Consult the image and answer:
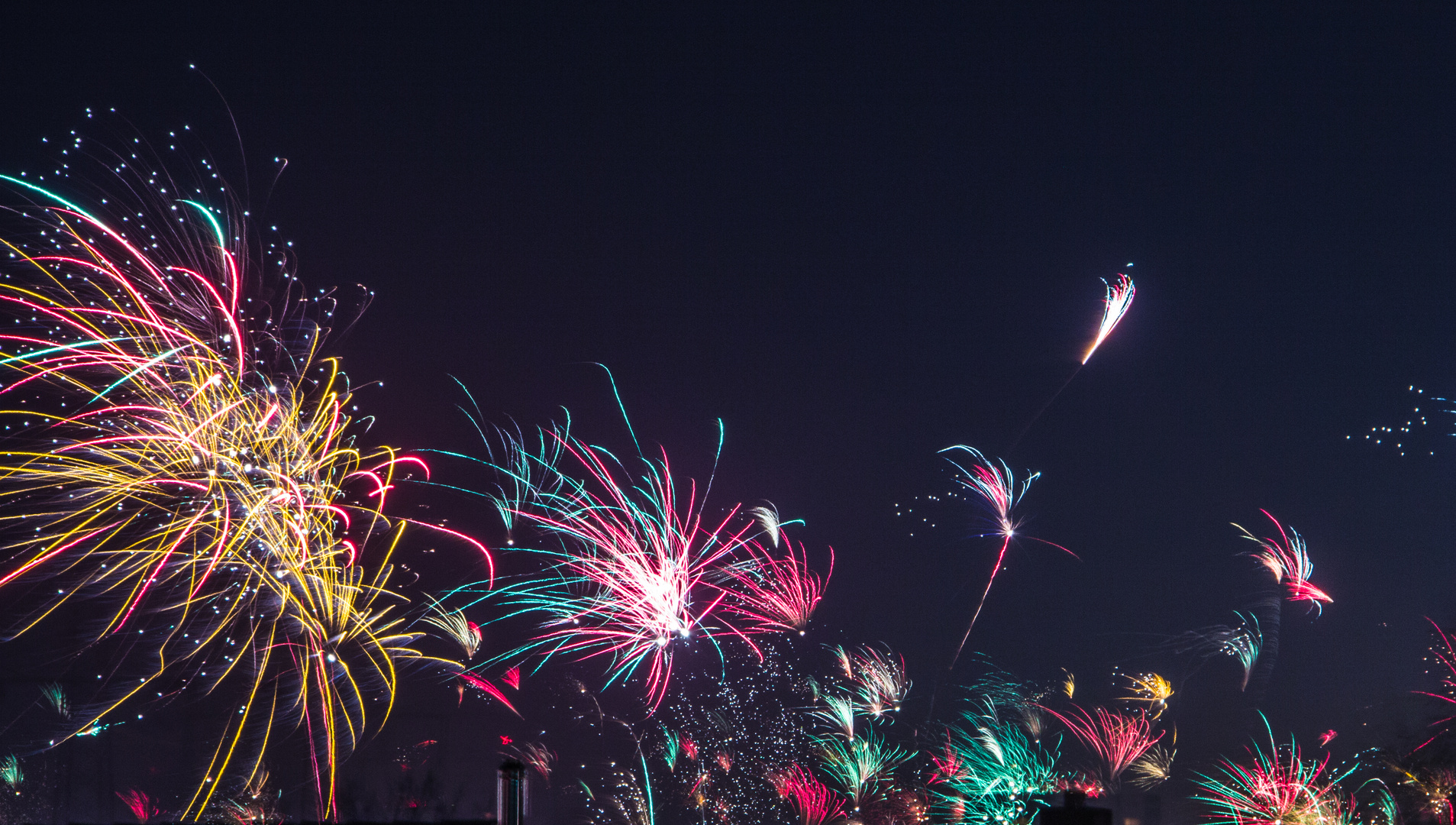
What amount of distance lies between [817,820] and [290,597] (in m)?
33.5

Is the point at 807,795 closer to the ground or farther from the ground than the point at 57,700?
farther from the ground

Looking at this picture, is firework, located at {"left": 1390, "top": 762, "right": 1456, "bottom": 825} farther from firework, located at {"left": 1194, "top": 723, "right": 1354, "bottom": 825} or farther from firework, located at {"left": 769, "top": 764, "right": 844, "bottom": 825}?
firework, located at {"left": 769, "top": 764, "right": 844, "bottom": 825}

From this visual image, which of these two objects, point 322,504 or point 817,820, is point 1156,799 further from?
point 322,504

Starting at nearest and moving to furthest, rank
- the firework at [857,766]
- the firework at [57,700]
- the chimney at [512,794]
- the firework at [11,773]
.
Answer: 1. the chimney at [512,794]
2. the firework at [57,700]
3. the firework at [11,773]
4. the firework at [857,766]

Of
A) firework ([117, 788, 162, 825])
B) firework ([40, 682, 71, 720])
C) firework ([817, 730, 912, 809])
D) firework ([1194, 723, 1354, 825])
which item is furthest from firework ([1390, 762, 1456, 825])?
firework ([117, 788, 162, 825])

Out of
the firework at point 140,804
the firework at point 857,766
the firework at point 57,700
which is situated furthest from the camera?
the firework at point 857,766

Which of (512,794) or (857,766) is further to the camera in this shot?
(857,766)

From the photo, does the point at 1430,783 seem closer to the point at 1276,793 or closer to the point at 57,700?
the point at 1276,793

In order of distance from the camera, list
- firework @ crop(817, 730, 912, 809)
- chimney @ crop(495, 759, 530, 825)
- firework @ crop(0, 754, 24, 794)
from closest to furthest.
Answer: chimney @ crop(495, 759, 530, 825) → firework @ crop(0, 754, 24, 794) → firework @ crop(817, 730, 912, 809)

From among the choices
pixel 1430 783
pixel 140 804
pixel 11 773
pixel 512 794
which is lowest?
pixel 512 794

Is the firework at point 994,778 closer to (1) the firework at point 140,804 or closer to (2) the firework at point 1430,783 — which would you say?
(2) the firework at point 1430,783

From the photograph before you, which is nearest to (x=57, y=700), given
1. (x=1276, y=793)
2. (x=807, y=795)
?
(x=807, y=795)

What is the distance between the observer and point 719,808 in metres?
51.8

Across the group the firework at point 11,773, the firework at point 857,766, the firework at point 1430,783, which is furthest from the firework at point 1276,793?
the firework at point 11,773
